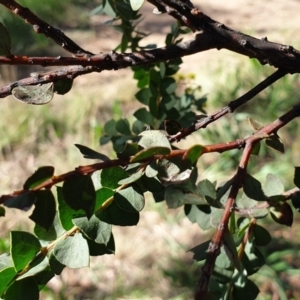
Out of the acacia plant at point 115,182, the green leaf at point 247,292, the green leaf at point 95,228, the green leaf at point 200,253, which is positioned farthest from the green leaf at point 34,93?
the green leaf at point 247,292

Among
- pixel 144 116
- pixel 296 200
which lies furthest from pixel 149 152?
pixel 144 116

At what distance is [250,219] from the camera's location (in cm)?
59

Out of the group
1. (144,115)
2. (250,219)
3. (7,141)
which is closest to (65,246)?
(250,219)

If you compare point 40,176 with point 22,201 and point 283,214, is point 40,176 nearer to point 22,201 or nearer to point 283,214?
point 22,201

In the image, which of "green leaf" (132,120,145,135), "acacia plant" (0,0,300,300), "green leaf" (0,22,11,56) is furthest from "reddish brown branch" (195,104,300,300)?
"green leaf" (132,120,145,135)

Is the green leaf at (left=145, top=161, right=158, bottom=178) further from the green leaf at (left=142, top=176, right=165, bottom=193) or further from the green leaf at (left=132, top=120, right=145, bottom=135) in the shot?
the green leaf at (left=132, top=120, right=145, bottom=135)

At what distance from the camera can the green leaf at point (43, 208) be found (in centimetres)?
Result: 40

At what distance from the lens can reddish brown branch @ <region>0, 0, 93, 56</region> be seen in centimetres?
41

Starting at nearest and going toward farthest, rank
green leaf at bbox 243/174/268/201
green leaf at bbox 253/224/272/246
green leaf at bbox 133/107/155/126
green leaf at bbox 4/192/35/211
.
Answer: green leaf at bbox 4/192/35/211
green leaf at bbox 243/174/268/201
green leaf at bbox 253/224/272/246
green leaf at bbox 133/107/155/126

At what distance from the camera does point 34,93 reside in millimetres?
424

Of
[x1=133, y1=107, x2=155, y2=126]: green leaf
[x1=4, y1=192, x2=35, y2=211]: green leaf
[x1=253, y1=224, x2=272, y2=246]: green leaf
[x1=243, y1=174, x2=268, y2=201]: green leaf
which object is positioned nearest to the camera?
[x1=4, y1=192, x2=35, y2=211]: green leaf

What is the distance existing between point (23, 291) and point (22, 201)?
0.10 metres

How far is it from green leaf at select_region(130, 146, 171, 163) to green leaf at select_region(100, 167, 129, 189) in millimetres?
42

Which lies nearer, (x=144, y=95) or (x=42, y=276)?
(x=42, y=276)
